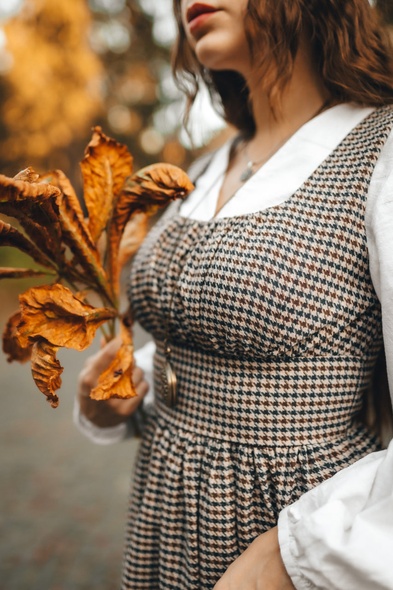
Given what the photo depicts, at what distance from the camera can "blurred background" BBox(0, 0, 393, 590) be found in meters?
2.40

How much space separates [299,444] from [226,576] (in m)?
0.22

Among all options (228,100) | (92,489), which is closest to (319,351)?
(228,100)

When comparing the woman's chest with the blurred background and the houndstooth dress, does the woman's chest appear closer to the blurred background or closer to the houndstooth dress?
the houndstooth dress

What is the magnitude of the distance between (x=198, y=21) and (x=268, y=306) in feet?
1.93

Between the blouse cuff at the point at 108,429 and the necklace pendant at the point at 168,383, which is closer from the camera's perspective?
the necklace pendant at the point at 168,383

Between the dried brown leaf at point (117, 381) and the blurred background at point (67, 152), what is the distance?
2.67 feet

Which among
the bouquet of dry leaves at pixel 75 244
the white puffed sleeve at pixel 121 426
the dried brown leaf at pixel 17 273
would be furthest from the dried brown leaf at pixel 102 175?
the white puffed sleeve at pixel 121 426

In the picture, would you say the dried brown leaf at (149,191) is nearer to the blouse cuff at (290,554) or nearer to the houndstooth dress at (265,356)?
the houndstooth dress at (265,356)

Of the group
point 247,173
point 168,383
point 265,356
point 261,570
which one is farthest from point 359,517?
point 247,173

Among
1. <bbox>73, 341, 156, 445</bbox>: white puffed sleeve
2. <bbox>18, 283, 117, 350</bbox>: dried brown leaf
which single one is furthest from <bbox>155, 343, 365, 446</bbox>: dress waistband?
<bbox>73, 341, 156, 445</bbox>: white puffed sleeve

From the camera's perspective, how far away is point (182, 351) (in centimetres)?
93

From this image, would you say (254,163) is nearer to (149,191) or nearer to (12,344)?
(149,191)

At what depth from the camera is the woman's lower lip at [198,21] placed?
0.95m

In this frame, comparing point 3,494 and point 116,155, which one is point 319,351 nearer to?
point 116,155
